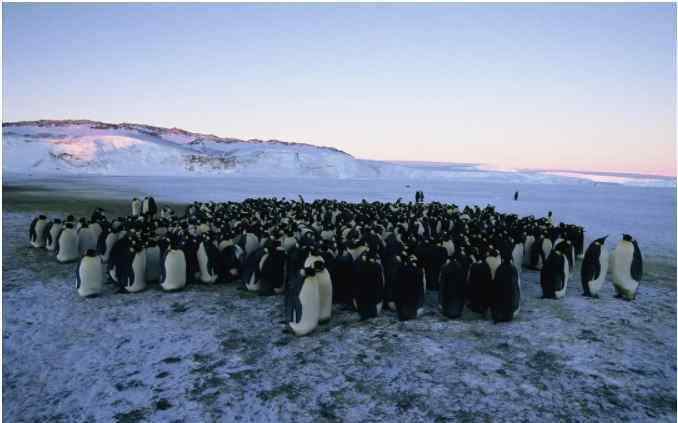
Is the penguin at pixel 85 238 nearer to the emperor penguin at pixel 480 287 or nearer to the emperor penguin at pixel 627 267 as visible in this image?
the emperor penguin at pixel 480 287

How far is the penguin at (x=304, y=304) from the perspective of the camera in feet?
18.4

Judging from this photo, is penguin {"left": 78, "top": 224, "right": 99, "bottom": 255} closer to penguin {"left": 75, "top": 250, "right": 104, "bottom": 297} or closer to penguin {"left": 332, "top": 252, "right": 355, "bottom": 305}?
penguin {"left": 75, "top": 250, "right": 104, "bottom": 297}

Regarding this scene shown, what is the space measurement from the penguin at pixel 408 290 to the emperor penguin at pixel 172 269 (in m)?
3.65

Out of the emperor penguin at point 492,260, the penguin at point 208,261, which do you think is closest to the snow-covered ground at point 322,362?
the penguin at point 208,261

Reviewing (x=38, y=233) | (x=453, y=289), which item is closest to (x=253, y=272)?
(x=453, y=289)

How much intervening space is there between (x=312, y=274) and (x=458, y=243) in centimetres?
360

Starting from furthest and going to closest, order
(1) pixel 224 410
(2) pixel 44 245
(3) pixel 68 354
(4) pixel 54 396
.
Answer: (2) pixel 44 245
(3) pixel 68 354
(4) pixel 54 396
(1) pixel 224 410

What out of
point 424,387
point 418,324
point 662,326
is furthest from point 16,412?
point 662,326

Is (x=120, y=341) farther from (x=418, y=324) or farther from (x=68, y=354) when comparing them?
(x=418, y=324)

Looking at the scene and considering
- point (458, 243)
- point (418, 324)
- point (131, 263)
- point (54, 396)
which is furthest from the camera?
point (458, 243)

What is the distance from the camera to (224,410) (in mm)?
4082

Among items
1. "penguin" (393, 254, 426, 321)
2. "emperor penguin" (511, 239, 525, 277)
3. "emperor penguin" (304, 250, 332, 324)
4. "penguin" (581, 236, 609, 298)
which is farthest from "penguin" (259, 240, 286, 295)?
"penguin" (581, 236, 609, 298)

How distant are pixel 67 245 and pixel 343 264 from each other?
6.31m

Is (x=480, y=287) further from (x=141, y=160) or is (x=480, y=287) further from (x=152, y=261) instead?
(x=141, y=160)
